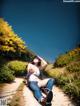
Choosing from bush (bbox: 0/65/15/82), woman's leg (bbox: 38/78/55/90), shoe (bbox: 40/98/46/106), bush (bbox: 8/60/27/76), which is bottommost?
shoe (bbox: 40/98/46/106)

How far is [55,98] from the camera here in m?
4.71

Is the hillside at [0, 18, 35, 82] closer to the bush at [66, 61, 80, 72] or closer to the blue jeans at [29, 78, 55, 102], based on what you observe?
the blue jeans at [29, 78, 55, 102]

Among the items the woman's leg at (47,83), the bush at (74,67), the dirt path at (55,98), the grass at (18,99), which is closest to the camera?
the grass at (18,99)

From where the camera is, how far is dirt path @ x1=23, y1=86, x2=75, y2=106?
4.59 meters

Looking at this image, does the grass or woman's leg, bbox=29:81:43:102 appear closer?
the grass

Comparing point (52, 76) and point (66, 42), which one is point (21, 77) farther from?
point (66, 42)

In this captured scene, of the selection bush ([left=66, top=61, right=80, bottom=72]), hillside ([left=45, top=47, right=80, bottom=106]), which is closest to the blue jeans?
hillside ([left=45, top=47, right=80, bottom=106])

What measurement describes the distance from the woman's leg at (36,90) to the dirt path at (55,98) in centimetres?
7

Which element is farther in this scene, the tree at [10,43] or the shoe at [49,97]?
the tree at [10,43]

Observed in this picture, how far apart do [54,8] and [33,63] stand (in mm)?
1003

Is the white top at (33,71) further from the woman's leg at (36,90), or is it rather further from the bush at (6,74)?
the bush at (6,74)

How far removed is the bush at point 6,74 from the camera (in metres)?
4.66

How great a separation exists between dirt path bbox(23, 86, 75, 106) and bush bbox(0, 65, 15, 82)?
0.28 metres

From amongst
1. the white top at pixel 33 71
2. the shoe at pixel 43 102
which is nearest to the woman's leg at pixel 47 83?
the white top at pixel 33 71
